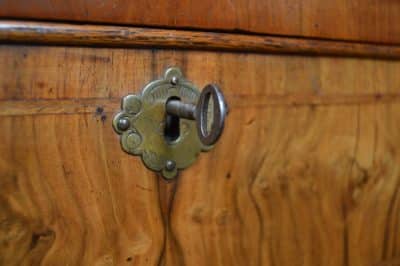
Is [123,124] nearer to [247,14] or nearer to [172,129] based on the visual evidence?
[172,129]

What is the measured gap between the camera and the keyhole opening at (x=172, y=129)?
0.42 m

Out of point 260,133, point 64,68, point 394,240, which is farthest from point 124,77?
point 394,240

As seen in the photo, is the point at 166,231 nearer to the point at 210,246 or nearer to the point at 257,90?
the point at 210,246

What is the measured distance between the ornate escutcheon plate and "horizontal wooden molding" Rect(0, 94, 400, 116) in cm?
2

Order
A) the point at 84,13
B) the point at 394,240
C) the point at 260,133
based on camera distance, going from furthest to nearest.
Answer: the point at 394,240 → the point at 260,133 → the point at 84,13

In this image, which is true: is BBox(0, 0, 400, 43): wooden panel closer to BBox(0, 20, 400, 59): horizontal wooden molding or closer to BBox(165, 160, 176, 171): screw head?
BBox(0, 20, 400, 59): horizontal wooden molding

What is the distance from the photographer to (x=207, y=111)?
364 mm

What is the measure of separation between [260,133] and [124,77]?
16cm

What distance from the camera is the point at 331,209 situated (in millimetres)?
511

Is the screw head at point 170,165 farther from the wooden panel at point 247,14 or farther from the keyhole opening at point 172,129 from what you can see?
the wooden panel at point 247,14

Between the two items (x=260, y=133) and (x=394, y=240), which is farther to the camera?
(x=394, y=240)

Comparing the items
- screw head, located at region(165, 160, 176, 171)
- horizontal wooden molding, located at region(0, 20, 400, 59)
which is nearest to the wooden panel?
horizontal wooden molding, located at region(0, 20, 400, 59)

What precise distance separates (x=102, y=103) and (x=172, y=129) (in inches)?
3.0

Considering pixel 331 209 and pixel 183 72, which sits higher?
pixel 183 72
